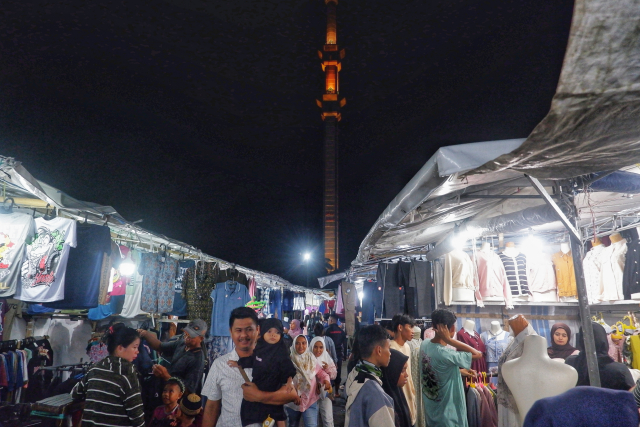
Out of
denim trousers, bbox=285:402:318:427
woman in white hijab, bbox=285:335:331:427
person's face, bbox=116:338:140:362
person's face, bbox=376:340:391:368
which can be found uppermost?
person's face, bbox=376:340:391:368

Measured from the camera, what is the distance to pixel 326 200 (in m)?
36.2

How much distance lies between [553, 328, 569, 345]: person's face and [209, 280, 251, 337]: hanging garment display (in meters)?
5.51

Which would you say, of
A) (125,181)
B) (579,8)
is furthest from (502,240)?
(125,181)

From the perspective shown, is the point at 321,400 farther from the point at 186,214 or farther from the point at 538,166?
the point at 186,214

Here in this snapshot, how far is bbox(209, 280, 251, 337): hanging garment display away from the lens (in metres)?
7.43

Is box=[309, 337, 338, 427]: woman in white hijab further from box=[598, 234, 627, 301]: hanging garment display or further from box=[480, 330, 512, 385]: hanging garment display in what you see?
box=[598, 234, 627, 301]: hanging garment display

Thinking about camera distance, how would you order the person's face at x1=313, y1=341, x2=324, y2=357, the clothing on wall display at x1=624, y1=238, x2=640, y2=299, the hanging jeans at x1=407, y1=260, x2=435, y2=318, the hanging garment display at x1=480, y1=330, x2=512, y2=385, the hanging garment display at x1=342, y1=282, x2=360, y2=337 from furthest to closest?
the hanging garment display at x1=342, y1=282, x2=360, y2=337 → the hanging jeans at x1=407, y1=260, x2=435, y2=318 → the person's face at x1=313, y1=341, x2=324, y2=357 → the hanging garment display at x1=480, y1=330, x2=512, y2=385 → the clothing on wall display at x1=624, y1=238, x2=640, y2=299

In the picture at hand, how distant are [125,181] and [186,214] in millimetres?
4750

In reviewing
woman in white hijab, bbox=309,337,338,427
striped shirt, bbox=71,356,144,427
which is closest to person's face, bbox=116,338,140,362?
striped shirt, bbox=71,356,144,427

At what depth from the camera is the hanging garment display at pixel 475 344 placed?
20.5ft

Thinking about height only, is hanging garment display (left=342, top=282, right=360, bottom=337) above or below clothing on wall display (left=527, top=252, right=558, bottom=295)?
below

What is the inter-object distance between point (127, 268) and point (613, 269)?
7.16 metres

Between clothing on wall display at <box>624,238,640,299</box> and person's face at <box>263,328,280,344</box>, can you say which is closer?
person's face at <box>263,328,280,344</box>

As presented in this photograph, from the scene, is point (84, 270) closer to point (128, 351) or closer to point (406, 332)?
point (128, 351)
